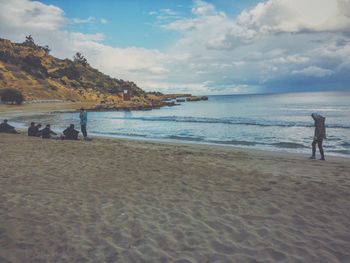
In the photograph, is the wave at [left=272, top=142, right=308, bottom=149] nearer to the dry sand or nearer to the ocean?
the ocean

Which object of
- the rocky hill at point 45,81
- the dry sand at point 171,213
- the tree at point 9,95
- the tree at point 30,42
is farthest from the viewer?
the tree at point 30,42

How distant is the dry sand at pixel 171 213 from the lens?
4.76 metres

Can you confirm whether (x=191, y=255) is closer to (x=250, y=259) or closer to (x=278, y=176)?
(x=250, y=259)

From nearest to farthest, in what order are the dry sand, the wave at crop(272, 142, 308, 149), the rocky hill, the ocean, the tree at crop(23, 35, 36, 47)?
the dry sand < the wave at crop(272, 142, 308, 149) < the ocean < the rocky hill < the tree at crop(23, 35, 36, 47)

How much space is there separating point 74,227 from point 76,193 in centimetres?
202

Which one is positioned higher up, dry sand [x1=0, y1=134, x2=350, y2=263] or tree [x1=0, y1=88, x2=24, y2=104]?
tree [x1=0, y1=88, x2=24, y2=104]

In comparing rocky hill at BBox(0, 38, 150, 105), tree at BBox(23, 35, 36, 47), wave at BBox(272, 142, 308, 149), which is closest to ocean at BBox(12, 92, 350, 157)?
wave at BBox(272, 142, 308, 149)

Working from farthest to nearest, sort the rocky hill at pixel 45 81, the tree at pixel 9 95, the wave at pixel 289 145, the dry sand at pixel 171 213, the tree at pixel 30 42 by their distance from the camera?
the tree at pixel 30 42 < the rocky hill at pixel 45 81 < the tree at pixel 9 95 < the wave at pixel 289 145 < the dry sand at pixel 171 213

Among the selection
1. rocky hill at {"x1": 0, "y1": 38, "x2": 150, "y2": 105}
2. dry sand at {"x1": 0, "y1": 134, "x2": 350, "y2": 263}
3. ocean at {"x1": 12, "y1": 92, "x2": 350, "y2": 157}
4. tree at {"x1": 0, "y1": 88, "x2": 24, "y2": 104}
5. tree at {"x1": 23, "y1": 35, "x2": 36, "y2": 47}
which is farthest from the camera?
tree at {"x1": 23, "y1": 35, "x2": 36, "y2": 47}

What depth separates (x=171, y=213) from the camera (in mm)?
6285

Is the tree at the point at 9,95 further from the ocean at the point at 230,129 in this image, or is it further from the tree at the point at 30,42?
the tree at the point at 30,42

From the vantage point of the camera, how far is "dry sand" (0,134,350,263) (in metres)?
4.76

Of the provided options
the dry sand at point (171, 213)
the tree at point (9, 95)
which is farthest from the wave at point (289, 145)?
the tree at point (9, 95)

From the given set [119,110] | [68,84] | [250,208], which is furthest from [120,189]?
[68,84]
